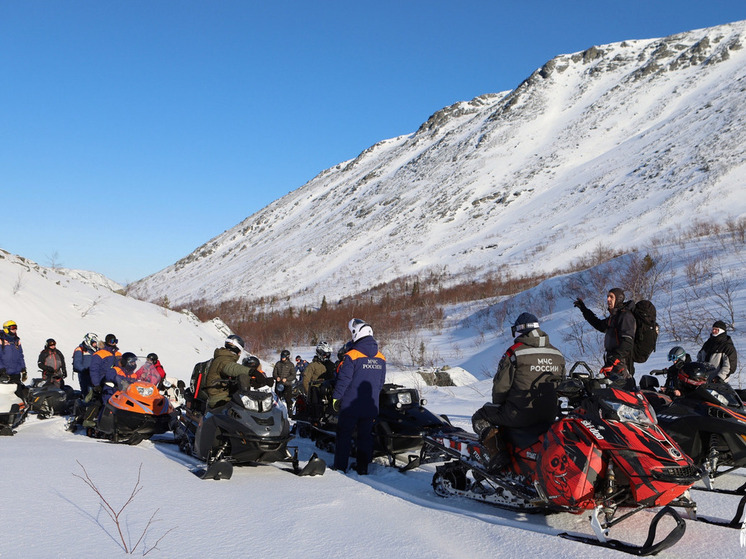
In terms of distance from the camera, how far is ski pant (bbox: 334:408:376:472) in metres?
7.56

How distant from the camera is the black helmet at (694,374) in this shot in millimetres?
6801

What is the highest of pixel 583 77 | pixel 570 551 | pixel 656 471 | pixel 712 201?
pixel 583 77

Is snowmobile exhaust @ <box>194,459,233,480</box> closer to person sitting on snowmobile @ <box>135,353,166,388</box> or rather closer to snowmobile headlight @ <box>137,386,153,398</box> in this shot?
snowmobile headlight @ <box>137,386,153,398</box>

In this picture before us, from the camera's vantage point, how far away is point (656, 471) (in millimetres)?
4184

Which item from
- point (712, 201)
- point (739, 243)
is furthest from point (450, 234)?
point (739, 243)

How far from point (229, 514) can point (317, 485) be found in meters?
1.63

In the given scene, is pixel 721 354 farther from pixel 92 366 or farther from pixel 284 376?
pixel 92 366

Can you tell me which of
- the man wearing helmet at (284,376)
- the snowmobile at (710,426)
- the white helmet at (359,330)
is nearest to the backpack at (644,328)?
the snowmobile at (710,426)

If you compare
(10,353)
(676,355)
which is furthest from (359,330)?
(10,353)

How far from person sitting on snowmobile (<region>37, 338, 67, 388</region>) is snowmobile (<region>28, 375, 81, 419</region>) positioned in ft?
0.32

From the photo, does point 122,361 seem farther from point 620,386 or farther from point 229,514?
point 620,386

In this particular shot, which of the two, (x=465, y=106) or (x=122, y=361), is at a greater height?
(x=465, y=106)

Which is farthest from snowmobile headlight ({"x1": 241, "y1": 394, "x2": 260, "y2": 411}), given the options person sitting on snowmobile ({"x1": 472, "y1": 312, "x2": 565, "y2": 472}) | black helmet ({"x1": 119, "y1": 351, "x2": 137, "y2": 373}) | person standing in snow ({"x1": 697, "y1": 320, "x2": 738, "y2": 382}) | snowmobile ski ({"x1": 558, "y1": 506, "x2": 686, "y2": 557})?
person standing in snow ({"x1": 697, "y1": 320, "x2": 738, "y2": 382})

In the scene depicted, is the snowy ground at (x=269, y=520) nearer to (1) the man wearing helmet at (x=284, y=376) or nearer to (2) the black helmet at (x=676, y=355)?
(2) the black helmet at (x=676, y=355)
